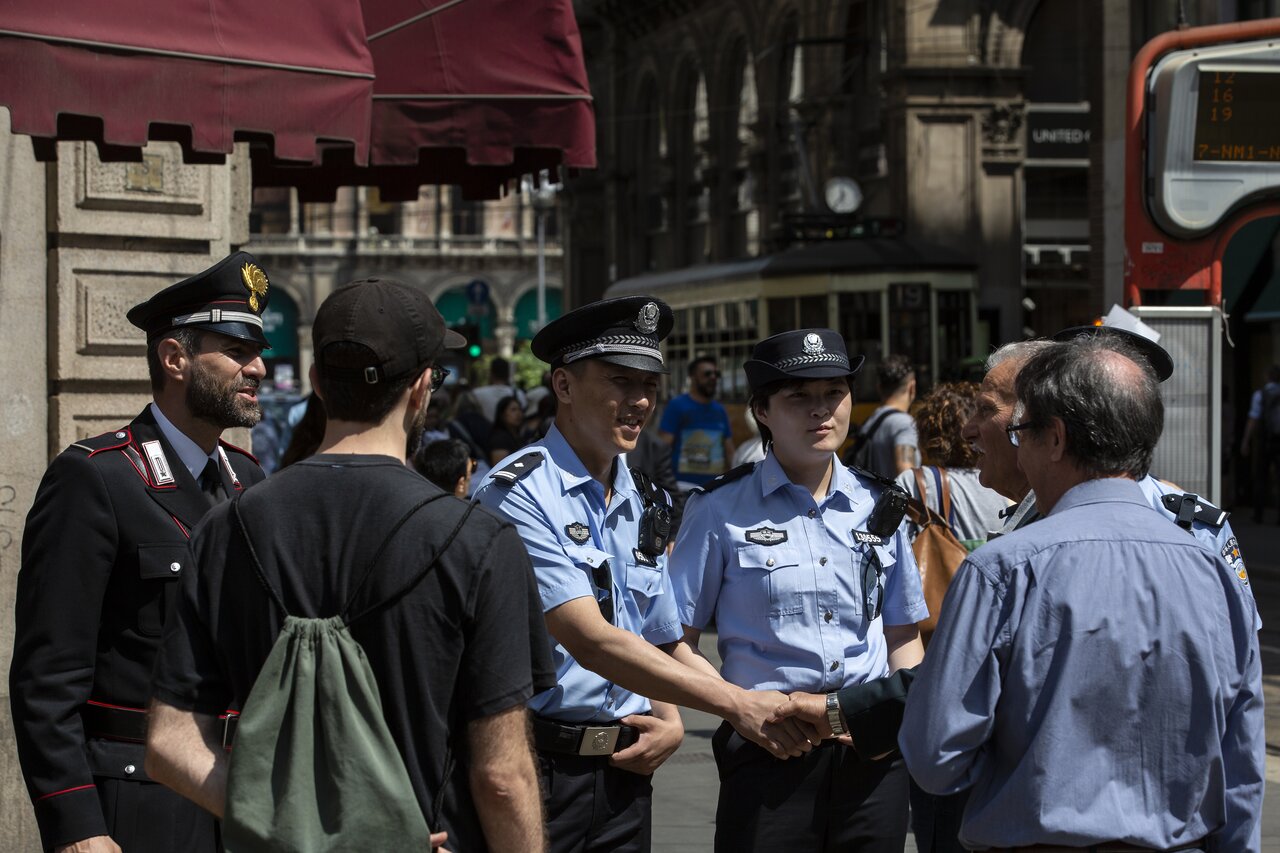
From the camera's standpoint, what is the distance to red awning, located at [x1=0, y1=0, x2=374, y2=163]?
4809 mm

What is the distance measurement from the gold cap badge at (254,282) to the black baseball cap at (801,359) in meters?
1.26

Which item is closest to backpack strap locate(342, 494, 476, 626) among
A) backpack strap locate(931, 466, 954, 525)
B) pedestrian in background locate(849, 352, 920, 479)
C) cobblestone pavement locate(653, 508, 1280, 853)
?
backpack strap locate(931, 466, 954, 525)

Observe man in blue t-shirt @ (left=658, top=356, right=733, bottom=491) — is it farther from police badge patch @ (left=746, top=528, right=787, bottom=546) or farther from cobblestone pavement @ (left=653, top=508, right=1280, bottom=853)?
police badge patch @ (left=746, top=528, right=787, bottom=546)

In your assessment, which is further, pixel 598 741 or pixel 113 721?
pixel 598 741

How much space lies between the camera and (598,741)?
409 centimetres

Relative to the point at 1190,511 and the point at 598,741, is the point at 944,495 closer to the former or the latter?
the point at 1190,511

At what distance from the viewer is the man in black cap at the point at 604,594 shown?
4.04m

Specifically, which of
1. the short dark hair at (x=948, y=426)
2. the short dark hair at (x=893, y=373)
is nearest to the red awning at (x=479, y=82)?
the short dark hair at (x=948, y=426)

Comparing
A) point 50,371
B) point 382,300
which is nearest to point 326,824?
point 382,300

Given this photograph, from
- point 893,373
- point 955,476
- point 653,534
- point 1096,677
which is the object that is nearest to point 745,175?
point 893,373

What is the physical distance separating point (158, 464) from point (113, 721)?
0.58 meters

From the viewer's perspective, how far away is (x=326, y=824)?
8.85ft

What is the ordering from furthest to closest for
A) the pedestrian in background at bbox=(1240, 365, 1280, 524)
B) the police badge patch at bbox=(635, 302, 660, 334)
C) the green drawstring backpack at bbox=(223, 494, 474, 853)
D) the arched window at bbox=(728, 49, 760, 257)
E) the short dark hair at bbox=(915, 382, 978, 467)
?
the arched window at bbox=(728, 49, 760, 257), the pedestrian in background at bbox=(1240, 365, 1280, 524), the short dark hair at bbox=(915, 382, 978, 467), the police badge patch at bbox=(635, 302, 660, 334), the green drawstring backpack at bbox=(223, 494, 474, 853)

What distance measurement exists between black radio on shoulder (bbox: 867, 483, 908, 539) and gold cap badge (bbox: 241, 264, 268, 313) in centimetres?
167
